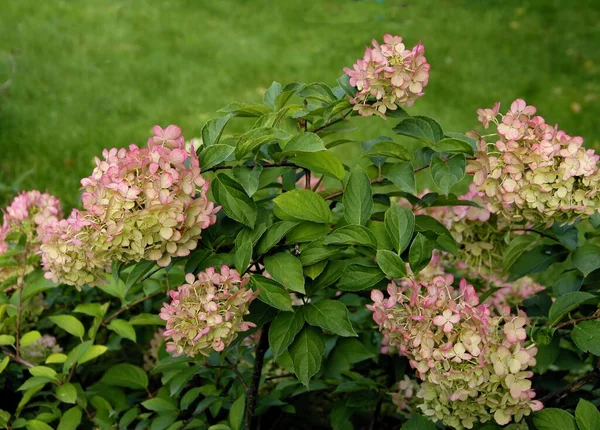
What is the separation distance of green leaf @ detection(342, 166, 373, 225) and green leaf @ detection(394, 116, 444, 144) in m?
Answer: 0.14

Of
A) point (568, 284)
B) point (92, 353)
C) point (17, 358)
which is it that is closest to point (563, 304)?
point (568, 284)

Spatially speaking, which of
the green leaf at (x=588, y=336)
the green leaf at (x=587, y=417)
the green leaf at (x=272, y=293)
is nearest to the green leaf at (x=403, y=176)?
the green leaf at (x=272, y=293)

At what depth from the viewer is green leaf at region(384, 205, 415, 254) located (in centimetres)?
150

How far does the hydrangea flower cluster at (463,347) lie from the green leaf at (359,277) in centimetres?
3

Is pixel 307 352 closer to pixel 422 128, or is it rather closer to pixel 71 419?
pixel 422 128

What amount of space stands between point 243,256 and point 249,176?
165 millimetres

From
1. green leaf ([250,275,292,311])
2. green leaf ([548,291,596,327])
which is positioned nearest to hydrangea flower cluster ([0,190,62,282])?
green leaf ([250,275,292,311])

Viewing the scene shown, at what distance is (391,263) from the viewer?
143 cm

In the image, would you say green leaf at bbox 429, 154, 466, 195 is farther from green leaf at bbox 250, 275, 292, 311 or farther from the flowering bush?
green leaf at bbox 250, 275, 292, 311

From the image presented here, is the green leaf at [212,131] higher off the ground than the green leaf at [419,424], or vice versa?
the green leaf at [212,131]

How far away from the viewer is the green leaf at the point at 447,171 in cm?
152

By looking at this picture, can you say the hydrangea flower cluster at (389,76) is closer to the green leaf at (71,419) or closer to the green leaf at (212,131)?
the green leaf at (212,131)

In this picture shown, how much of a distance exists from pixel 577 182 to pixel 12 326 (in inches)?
58.8

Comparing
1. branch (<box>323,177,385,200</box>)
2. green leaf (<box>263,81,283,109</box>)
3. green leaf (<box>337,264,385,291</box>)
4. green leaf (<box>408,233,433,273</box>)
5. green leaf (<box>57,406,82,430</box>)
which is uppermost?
green leaf (<box>263,81,283,109</box>)
